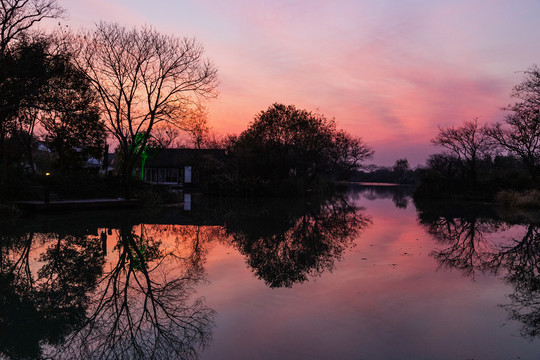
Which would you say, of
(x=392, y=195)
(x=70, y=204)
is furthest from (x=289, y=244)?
(x=392, y=195)

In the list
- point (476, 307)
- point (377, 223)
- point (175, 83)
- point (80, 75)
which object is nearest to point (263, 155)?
point (175, 83)

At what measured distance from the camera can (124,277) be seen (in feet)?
26.5

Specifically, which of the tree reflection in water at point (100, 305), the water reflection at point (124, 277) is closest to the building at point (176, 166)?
the water reflection at point (124, 277)

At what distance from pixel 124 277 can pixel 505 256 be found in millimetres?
10357

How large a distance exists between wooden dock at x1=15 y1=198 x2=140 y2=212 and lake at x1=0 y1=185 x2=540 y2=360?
760 cm

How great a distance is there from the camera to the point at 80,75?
2931cm

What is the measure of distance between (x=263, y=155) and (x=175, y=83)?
1485cm

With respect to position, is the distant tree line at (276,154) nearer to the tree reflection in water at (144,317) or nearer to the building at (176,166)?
the building at (176,166)

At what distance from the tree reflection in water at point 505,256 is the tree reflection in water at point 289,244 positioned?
3.19 m

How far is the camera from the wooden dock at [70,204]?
67.6 feet

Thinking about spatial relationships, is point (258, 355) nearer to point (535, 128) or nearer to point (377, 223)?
point (377, 223)

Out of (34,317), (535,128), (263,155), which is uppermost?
(535,128)

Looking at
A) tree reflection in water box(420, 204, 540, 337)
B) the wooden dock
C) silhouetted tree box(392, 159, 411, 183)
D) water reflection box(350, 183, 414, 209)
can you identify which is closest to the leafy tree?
water reflection box(350, 183, 414, 209)

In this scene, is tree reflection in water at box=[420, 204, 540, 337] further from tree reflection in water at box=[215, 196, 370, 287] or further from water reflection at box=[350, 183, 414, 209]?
water reflection at box=[350, 183, 414, 209]
